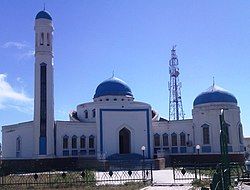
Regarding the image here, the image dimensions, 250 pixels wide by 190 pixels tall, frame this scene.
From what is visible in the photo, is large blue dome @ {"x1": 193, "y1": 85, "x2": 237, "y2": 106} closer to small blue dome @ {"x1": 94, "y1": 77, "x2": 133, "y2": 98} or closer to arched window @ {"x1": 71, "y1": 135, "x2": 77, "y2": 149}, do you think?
small blue dome @ {"x1": 94, "y1": 77, "x2": 133, "y2": 98}

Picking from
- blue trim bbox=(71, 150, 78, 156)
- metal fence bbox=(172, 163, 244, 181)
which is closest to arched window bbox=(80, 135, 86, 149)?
blue trim bbox=(71, 150, 78, 156)

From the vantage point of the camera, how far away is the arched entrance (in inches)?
1686

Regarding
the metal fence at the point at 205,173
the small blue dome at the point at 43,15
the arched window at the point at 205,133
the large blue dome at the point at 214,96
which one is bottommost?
the metal fence at the point at 205,173

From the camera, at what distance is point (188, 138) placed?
4372 cm

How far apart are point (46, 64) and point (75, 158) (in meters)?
9.53

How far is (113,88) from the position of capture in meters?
46.1

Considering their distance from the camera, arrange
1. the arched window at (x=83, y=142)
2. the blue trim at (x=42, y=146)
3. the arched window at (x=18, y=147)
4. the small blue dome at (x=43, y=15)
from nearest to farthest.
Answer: the blue trim at (x=42, y=146) < the small blue dome at (x=43, y=15) < the arched window at (x=83, y=142) < the arched window at (x=18, y=147)

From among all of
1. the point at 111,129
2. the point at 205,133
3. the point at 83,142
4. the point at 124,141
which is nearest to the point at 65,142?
the point at 83,142

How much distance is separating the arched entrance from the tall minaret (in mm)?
7619

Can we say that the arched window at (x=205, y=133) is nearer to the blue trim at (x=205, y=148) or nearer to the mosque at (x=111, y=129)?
the mosque at (x=111, y=129)

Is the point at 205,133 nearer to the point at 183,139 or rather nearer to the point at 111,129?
the point at 183,139

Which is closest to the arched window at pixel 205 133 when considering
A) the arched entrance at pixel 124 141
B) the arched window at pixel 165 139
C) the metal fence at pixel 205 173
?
the arched window at pixel 165 139

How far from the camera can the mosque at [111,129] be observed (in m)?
39.2

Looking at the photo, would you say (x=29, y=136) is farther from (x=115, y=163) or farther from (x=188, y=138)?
(x=188, y=138)
